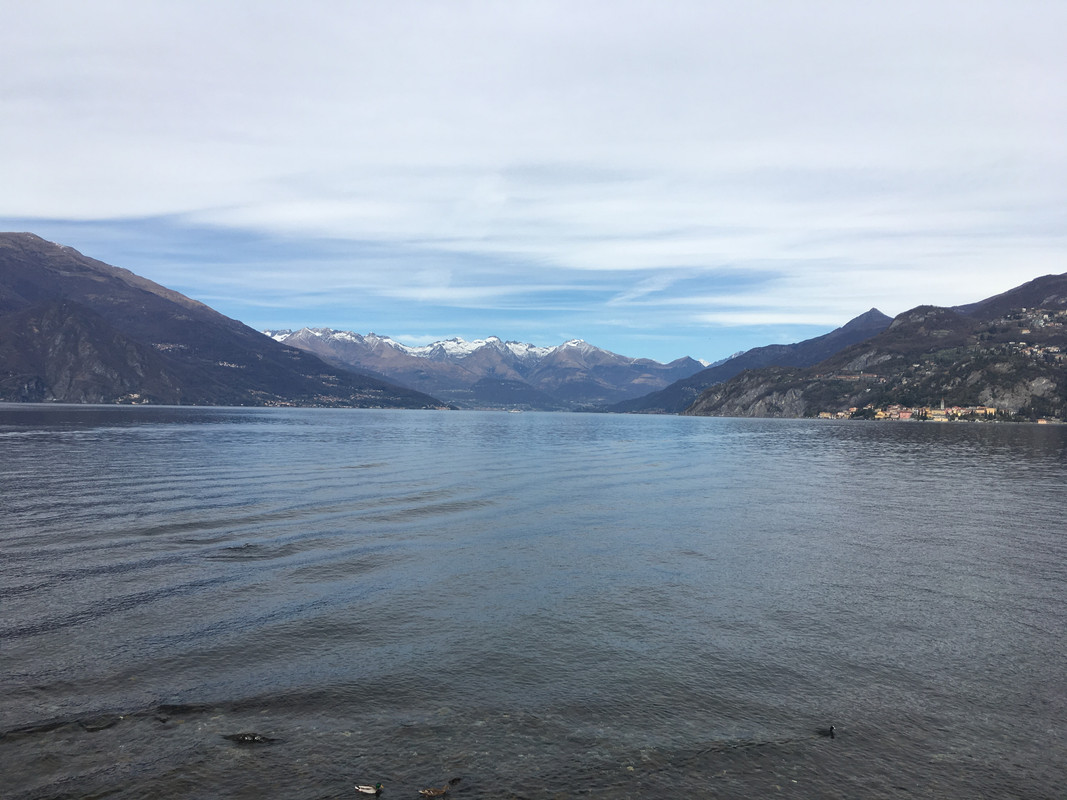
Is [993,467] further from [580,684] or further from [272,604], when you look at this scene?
[272,604]

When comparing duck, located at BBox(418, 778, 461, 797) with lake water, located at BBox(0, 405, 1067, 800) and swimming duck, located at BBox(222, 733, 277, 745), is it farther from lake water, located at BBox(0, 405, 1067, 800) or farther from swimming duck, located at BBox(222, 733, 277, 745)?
swimming duck, located at BBox(222, 733, 277, 745)

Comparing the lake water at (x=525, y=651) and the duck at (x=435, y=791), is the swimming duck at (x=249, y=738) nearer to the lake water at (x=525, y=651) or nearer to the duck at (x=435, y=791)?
the lake water at (x=525, y=651)

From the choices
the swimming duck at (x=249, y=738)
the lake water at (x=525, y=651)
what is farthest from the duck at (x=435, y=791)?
the swimming duck at (x=249, y=738)

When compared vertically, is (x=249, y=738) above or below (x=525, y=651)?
above

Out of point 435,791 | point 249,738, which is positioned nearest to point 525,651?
point 435,791

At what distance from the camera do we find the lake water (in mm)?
14664

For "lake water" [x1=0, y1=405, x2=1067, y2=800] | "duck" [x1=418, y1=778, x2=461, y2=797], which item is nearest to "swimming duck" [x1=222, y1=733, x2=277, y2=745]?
"lake water" [x1=0, y1=405, x2=1067, y2=800]

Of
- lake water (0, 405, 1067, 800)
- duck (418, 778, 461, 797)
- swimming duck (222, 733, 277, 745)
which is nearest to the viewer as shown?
duck (418, 778, 461, 797)

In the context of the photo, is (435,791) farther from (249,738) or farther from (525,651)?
(525,651)

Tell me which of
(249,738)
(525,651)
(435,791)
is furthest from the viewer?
(525,651)

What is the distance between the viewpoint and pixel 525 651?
21.7 metres

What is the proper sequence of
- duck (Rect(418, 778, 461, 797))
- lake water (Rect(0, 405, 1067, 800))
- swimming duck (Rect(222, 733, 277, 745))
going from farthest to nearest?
1. swimming duck (Rect(222, 733, 277, 745))
2. lake water (Rect(0, 405, 1067, 800))
3. duck (Rect(418, 778, 461, 797))

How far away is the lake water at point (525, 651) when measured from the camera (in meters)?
14.7

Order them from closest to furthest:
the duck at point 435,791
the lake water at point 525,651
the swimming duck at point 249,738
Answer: the duck at point 435,791 → the lake water at point 525,651 → the swimming duck at point 249,738
